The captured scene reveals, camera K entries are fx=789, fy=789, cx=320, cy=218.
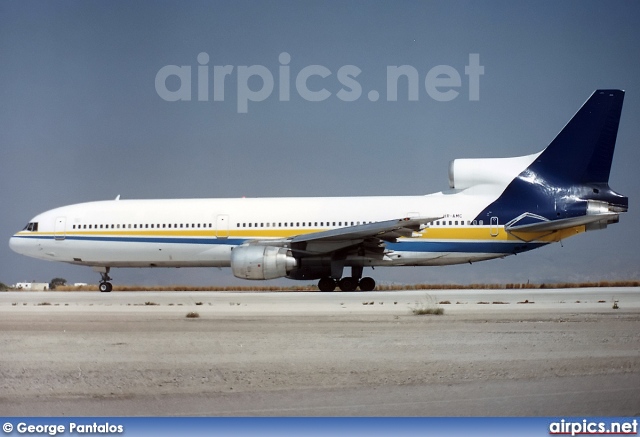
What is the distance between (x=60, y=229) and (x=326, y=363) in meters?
20.5

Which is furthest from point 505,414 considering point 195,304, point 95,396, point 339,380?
point 195,304

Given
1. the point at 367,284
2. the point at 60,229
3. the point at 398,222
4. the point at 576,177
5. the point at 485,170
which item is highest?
the point at 485,170

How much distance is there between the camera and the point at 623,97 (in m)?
24.2

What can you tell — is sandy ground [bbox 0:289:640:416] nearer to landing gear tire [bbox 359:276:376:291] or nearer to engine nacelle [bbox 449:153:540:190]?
landing gear tire [bbox 359:276:376:291]

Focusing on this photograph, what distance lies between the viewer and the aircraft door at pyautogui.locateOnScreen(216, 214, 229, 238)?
2528cm

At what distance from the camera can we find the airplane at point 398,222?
23156mm

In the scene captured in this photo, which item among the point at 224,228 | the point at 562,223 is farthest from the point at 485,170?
the point at 224,228

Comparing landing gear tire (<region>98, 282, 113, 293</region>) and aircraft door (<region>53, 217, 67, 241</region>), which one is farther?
landing gear tire (<region>98, 282, 113, 293</region>)

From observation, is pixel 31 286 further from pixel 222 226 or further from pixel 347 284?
pixel 347 284

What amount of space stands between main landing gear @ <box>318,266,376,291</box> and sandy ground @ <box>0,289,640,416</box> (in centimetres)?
869

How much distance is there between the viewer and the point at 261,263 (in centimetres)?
2217

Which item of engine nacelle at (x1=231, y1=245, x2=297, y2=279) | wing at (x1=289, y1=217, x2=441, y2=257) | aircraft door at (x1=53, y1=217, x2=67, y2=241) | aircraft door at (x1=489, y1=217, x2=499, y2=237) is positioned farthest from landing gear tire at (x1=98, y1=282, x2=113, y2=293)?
aircraft door at (x1=489, y1=217, x2=499, y2=237)

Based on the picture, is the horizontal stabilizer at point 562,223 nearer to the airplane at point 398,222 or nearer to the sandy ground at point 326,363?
the airplane at point 398,222

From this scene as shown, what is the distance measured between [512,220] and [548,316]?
1056 cm
